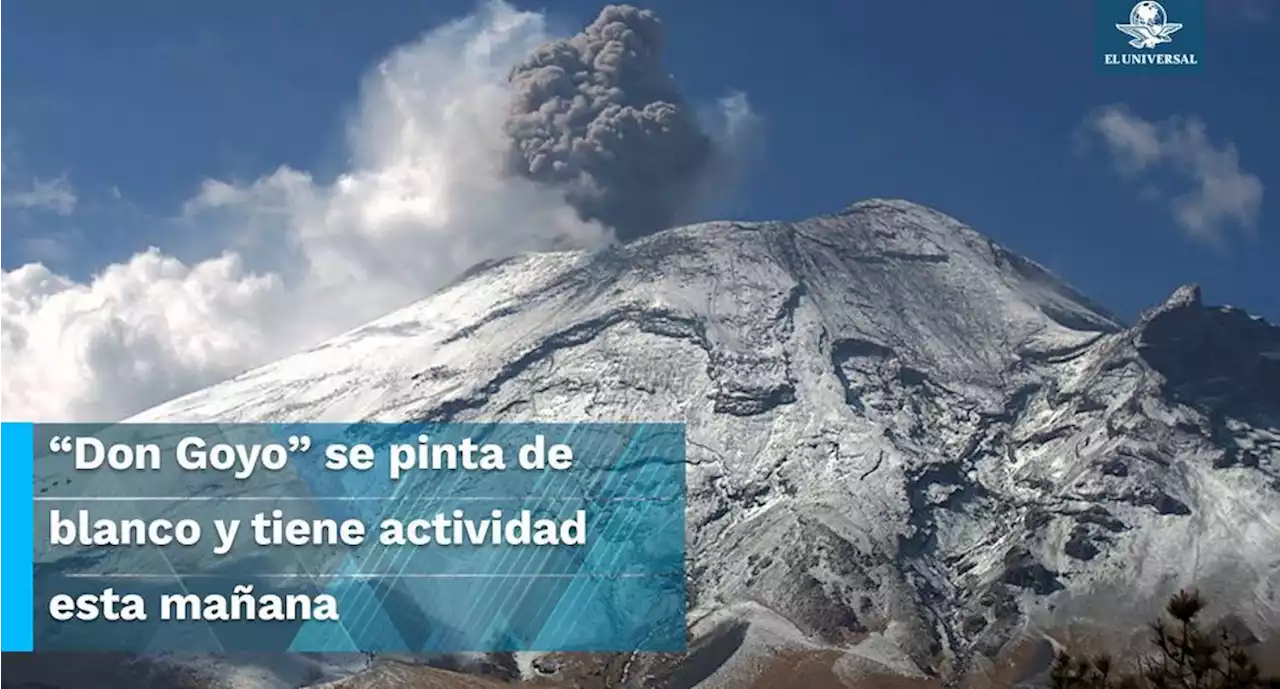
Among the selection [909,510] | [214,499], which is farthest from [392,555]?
[214,499]

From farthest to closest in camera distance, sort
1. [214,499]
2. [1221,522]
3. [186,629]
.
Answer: [1221,522], [186,629], [214,499]

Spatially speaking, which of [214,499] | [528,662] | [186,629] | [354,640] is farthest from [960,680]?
[214,499]

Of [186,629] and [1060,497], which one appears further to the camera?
[1060,497]

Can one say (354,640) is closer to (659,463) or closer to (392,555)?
(392,555)

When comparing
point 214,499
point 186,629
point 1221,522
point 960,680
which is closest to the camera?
point 214,499

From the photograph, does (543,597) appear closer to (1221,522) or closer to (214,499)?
(1221,522)

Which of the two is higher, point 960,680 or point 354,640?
point 354,640

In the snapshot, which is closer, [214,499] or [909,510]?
[214,499]

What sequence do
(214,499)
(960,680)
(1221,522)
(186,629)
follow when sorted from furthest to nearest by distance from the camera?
(1221,522) → (186,629) → (960,680) → (214,499)

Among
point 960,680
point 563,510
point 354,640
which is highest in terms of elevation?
point 563,510
